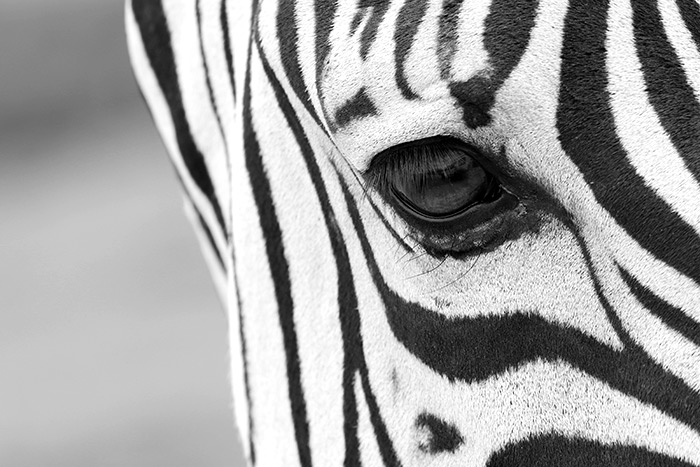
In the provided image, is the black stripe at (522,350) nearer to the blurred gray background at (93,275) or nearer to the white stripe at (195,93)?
the white stripe at (195,93)

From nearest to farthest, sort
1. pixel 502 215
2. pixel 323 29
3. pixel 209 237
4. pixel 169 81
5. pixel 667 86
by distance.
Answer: pixel 667 86 < pixel 502 215 < pixel 323 29 < pixel 169 81 < pixel 209 237

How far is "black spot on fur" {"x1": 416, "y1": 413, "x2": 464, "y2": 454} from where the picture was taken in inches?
62.2

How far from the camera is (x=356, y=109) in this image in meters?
1.51

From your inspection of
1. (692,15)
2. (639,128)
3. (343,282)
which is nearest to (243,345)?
(343,282)

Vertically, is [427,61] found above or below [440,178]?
above

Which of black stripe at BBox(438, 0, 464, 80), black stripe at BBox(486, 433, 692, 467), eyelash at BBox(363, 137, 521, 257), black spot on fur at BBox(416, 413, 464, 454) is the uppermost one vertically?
black stripe at BBox(438, 0, 464, 80)

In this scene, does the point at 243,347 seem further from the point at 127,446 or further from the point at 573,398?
the point at 127,446

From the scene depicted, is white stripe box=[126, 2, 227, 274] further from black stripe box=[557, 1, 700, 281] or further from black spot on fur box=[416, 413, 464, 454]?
black stripe box=[557, 1, 700, 281]

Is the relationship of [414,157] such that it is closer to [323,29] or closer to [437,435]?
[323,29]

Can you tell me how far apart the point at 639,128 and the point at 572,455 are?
453 mm

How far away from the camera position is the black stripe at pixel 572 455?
4.57ft

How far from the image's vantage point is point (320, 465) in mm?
1874

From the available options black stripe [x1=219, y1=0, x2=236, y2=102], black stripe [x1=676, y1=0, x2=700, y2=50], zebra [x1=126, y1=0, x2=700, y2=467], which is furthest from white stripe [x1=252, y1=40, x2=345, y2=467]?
black stripe [x1=676, y1=0, x2=700, y2=50]

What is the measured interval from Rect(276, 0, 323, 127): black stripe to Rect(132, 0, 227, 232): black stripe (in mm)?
774
